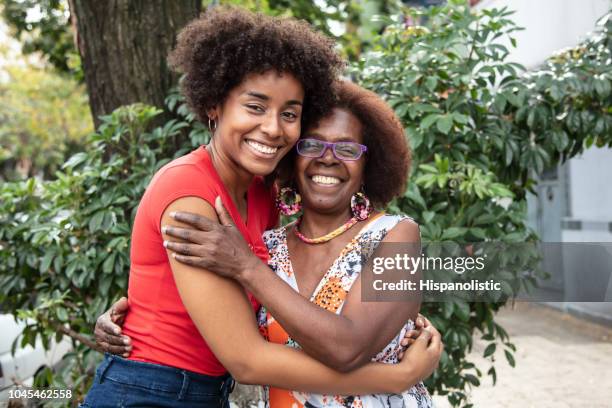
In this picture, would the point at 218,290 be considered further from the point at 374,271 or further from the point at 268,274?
the point at 374,271

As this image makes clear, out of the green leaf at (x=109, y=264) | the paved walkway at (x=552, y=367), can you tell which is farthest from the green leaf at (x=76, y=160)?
the paved walkway at (x=552, y=367)

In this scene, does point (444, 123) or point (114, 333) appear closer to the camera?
point (114, 333)

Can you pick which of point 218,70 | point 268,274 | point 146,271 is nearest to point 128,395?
point 146,271

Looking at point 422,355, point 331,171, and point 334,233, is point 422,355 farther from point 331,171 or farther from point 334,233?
point 331,171

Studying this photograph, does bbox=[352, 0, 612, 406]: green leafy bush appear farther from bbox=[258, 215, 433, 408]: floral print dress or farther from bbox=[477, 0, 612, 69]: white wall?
bbox=[477, 0, 612, 69]: white wall

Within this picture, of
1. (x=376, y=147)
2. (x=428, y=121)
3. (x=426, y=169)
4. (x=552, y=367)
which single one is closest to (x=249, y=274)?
(x=376, y=147)

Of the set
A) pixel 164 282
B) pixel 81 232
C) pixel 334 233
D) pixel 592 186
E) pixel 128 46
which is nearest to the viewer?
pixel 164 282

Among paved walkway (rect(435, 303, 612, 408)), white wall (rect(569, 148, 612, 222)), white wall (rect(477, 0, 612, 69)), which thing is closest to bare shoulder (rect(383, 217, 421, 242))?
paved walkway (rect(435, 303, 612, 408))

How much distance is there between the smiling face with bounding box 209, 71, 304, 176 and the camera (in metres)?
2.11

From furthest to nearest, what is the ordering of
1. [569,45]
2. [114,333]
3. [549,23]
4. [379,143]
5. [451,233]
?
[549,23], [569,45], [451,233], [379,143], [114,333]

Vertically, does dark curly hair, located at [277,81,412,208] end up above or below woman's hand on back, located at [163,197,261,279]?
above

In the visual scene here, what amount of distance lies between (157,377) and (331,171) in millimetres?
930

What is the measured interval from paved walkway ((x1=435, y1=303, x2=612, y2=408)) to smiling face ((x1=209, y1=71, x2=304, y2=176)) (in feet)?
10.2

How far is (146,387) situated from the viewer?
6.66ft
